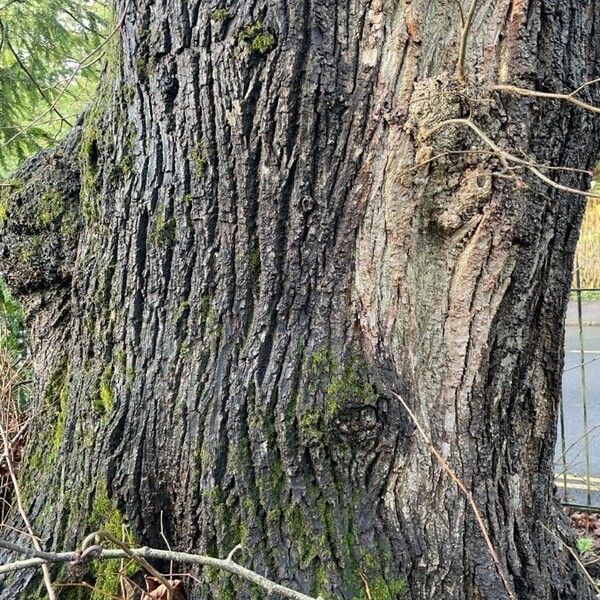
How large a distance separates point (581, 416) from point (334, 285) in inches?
246

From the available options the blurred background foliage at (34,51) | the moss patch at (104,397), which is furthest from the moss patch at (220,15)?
the blurred background foliage at (34,51)

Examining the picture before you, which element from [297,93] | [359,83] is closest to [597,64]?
[359,83]

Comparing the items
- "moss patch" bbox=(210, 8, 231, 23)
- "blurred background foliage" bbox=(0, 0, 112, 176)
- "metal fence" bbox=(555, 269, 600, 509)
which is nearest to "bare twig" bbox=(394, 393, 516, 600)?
"moss patch" bbox=(210, 8, 231, 23)

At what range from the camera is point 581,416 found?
6805mm

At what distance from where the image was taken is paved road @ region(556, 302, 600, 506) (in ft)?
15.7

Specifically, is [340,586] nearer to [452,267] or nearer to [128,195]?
→ [452,267]

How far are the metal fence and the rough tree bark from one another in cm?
168

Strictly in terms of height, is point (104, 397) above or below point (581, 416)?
above

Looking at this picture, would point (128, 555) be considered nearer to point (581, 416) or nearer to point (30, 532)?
point (30, 532)

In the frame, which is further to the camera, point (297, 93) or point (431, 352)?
point (431, 352)

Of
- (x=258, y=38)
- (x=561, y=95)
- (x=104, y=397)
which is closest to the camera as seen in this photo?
(x=561, y=95)

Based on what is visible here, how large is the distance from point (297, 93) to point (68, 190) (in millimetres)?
940

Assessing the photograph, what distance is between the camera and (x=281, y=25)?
5.09ft

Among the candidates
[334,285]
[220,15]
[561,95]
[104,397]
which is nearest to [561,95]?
[561,95]
